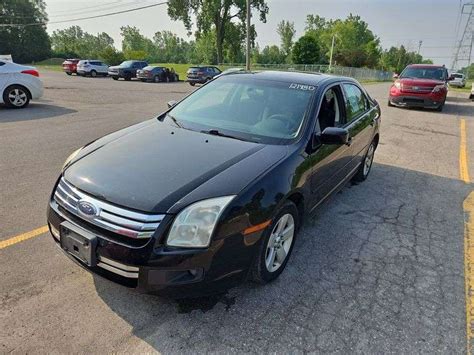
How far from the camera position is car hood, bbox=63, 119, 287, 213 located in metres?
2.21

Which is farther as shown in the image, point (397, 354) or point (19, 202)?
point (19, 202)

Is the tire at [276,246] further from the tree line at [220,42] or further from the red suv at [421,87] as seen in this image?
the tree line at [220,42]

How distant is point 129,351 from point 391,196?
3.98 m

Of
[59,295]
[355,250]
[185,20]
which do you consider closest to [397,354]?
[355,250]

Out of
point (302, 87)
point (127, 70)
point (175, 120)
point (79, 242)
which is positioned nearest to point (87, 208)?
point (79, 242)

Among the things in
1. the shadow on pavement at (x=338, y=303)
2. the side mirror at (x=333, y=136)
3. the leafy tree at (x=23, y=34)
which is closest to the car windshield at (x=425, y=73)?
the shadow on pavement at (x=338, y=303)

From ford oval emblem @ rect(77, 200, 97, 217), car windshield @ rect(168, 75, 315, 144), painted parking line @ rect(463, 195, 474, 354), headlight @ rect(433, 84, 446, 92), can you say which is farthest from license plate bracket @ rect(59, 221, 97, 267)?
headlight @ rect(433, 84, 446, 92)

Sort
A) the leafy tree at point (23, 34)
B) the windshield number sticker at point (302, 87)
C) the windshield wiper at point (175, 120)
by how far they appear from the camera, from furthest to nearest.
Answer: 1. the leafy tree at point (23, 34)
2. the windshield number sticker at point (302, 87)
3. the windshield wiper at point (175, 120)

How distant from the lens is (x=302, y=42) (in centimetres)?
5075

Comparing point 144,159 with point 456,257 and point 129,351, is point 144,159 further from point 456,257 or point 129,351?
point 456,257

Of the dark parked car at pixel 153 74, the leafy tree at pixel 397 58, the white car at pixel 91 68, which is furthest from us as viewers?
the leafy tree at pixel 397 58

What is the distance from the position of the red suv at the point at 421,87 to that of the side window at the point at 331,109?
1055 centimetres

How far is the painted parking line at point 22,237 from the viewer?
314 centimetres

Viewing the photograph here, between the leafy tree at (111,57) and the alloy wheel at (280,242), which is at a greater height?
the leafy tree at (111,57)
